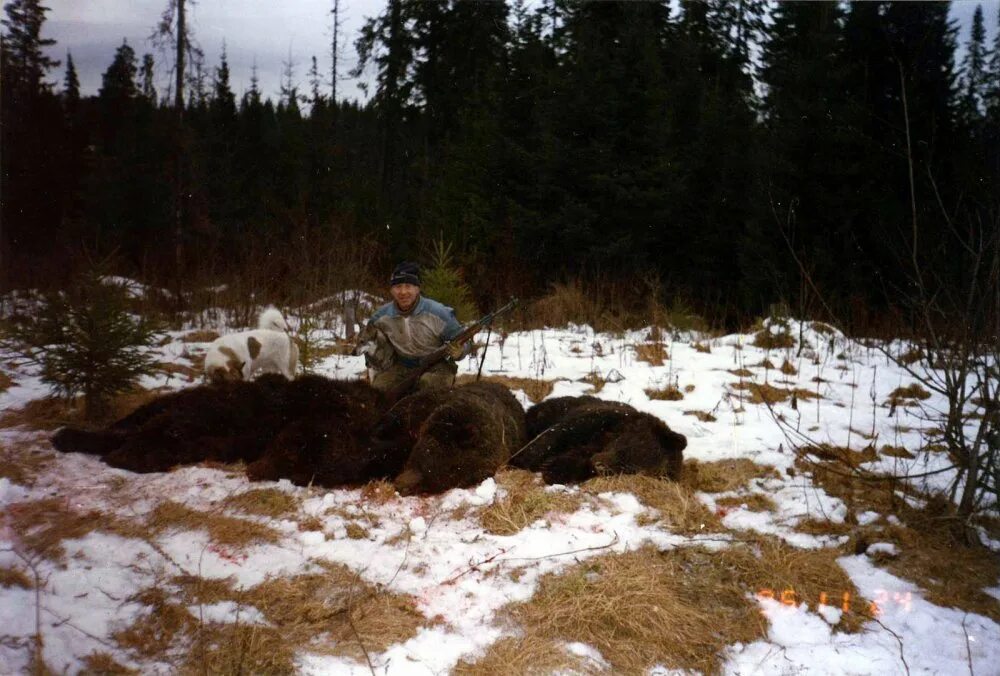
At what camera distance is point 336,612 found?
236 cm

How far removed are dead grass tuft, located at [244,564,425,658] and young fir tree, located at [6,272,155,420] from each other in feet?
9.42

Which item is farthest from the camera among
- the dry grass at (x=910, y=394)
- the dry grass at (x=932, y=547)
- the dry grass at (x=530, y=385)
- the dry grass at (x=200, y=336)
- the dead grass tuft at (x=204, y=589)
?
the dry grass at (x=200, y=336)

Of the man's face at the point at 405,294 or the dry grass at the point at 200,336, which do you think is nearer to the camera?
the man's face at the point at 405,294

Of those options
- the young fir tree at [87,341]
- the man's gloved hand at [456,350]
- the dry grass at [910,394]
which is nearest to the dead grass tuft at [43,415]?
the young fir tree at [87,341]

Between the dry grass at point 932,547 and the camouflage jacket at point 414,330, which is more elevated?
the camouflage jacket at point 414,330

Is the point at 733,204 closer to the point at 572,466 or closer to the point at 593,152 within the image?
the point at 593,152

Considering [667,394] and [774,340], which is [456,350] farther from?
[774,340]

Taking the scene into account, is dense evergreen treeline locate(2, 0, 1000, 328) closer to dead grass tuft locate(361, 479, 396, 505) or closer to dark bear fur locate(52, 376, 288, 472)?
dark bear fur locate(52, 376, 288, 472)

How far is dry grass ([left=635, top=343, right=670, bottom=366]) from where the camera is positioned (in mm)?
6713

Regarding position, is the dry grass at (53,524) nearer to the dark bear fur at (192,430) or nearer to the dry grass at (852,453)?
the dark bear fur at (192,430)

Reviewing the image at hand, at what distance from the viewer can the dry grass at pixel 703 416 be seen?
16.2ft

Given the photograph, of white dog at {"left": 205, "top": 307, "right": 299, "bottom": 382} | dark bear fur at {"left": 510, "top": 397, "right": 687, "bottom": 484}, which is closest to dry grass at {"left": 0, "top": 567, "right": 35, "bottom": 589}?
dark bear fur at {"left": 510, "top": 397, "right": 687, "bottom": 484}

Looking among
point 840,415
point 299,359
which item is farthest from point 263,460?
point 840,415

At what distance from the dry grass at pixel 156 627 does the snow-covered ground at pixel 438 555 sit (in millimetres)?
25
